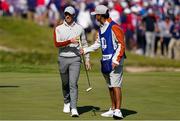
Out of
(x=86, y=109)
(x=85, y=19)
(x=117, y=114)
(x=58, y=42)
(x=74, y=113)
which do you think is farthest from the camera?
(x=85, y=19)

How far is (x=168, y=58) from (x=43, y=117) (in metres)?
24.2

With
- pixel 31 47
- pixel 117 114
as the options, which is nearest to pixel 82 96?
pixel 117 114

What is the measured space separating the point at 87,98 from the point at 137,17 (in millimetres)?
21181

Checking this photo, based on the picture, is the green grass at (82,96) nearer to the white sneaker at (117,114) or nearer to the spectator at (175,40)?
the white sneaker at (117,114)

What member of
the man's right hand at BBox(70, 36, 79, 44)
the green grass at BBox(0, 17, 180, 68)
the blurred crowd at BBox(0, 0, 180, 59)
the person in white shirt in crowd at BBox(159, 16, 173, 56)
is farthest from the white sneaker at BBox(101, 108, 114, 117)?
the person in white shirt in crowd at BBox(159, 16, 173, 56)

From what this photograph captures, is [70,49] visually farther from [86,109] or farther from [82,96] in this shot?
[82,96]

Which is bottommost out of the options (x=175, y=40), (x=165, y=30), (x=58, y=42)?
(x=175, y=40)

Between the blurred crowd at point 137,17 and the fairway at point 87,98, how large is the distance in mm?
14308

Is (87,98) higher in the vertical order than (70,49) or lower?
lower

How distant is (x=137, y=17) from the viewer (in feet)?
126

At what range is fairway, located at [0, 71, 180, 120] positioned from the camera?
14.9 metres

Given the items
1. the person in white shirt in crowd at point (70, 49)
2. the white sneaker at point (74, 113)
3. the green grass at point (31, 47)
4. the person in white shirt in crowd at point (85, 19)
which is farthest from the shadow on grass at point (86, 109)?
the person in white shirt in crowd at point (85, 19)

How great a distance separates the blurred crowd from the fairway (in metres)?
A: 14.3

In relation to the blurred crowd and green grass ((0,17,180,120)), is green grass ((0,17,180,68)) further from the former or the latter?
green grass ((0,17,180,120))
